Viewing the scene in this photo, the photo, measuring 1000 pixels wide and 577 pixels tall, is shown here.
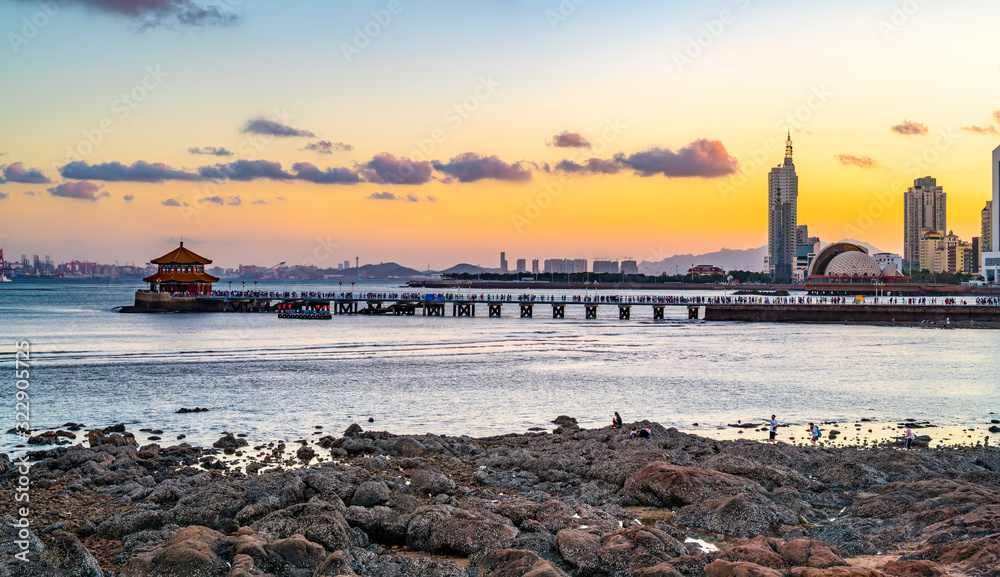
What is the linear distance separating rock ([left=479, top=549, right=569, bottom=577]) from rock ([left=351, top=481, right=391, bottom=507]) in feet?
13.1

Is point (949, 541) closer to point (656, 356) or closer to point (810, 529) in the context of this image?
point (810, 529)

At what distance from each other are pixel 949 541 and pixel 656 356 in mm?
36212

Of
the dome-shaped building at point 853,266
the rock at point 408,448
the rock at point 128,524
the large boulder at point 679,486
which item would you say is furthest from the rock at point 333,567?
the dome-shaped building at point 853,266

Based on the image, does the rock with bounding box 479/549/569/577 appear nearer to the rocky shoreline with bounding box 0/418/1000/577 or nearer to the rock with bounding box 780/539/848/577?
the rocky shoreline with bounding box 0/418/1000/577

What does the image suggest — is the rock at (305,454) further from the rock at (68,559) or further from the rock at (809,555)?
the rock at (809,555)

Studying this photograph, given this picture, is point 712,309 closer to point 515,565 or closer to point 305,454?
point 305,454

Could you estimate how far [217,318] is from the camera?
84.4 metres

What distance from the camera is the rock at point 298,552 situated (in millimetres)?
10992

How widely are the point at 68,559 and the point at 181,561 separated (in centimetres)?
169

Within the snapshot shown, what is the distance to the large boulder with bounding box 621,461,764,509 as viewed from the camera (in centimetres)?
1475

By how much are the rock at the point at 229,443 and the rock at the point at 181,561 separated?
10.2m

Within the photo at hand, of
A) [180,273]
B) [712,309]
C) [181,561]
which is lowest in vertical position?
[181,561]

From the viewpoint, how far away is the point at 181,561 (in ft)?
34.5

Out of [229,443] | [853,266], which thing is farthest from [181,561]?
[853,266]
